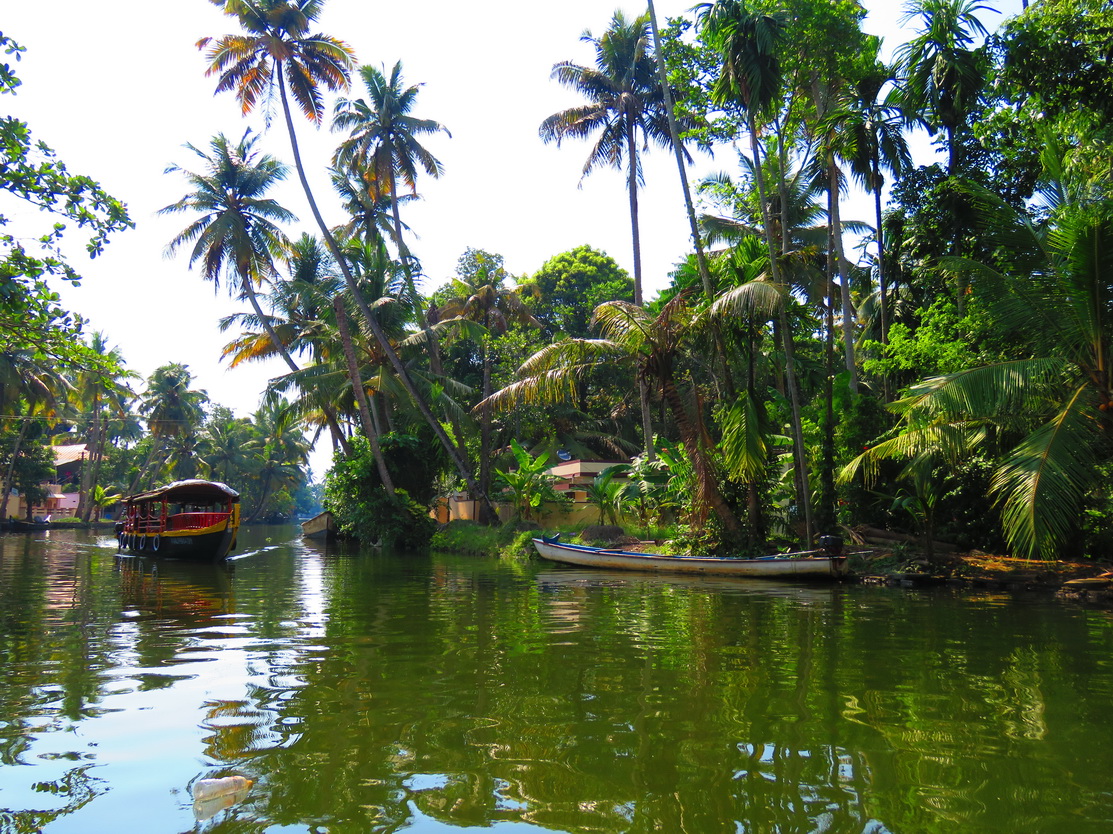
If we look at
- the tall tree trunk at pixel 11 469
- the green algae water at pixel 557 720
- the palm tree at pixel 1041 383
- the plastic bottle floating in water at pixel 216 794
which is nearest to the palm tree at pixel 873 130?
the palm tree at pixel 1041 383

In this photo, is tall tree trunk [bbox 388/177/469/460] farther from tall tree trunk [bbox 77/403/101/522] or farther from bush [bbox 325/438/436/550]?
tall tree trunk [bbox 77/403/101/522]

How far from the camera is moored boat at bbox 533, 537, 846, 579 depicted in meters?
16.3

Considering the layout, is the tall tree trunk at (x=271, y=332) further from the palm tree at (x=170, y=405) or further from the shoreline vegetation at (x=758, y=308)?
the palm tree at (x=170, y=405)

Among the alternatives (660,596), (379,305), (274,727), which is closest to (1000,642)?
(660,596)

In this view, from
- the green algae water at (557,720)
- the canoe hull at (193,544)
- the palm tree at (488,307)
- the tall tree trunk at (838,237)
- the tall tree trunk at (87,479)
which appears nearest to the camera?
the green algae water at (557,720)

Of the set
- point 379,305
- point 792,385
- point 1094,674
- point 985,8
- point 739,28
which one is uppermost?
point 985,8

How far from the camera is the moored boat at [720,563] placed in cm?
1628

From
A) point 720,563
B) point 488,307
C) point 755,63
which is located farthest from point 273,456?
point 755,63

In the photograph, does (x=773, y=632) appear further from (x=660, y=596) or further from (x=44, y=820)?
(x=44, y=820)

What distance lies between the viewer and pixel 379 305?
31125 millimetres

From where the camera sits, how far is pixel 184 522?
23688 millimetres

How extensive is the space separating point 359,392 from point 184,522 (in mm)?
7769

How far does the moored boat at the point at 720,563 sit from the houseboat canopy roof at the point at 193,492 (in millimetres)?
9975

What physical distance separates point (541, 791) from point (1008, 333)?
589 inches
